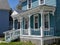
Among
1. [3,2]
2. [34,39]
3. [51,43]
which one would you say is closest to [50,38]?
Result: [51,43]

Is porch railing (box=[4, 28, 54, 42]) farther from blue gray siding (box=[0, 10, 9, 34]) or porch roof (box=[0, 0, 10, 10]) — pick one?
porch roof (box=[0, 0, 10, 10])

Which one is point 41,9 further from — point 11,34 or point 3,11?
point 3,11

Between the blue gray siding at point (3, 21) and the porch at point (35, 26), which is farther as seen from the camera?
the blue gray siding at point (3, 21)

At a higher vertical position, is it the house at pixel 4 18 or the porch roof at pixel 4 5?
the porch roof at pixel 4 5

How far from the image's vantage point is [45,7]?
19.5 m

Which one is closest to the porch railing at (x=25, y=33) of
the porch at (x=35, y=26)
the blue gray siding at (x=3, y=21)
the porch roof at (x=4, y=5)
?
the porch at (x=35, y=26)

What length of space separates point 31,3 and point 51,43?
27.6ft

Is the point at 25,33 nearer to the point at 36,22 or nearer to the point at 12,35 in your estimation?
the point at 36,22

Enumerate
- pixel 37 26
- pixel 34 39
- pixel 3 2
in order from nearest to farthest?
pixel 34 39
pixel 37 26
pixel 3 2

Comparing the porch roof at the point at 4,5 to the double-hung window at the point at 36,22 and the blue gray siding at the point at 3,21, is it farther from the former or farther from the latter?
the double-hung window at the point at 36,22

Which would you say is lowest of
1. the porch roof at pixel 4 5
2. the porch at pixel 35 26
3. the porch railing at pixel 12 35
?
the porch railing at pixel 12 35

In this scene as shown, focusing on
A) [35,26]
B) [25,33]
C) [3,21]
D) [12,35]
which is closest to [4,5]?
[3,21]

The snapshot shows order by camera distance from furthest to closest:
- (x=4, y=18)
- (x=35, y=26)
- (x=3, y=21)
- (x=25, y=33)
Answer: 1. (x=4, y=18)
2. (x=3, y=21)
3. (x=35, y=26)
4. (x=25, y=33)

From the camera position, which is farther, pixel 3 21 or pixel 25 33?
pixel 3 21
